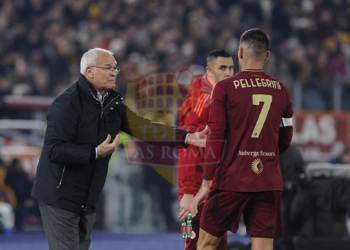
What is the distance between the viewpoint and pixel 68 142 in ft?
18.4

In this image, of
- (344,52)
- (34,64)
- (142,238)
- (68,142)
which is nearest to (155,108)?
(142,238)

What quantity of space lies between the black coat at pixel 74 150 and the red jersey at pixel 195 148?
87cm

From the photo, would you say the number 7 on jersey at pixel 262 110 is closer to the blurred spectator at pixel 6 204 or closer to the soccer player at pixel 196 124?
the soccer player at pixel 196 124

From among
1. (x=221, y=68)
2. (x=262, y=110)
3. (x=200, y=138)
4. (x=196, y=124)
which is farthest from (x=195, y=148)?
(x=262, y=110)

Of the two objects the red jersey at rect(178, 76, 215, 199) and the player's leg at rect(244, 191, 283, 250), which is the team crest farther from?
the red jersey at rect(178, 76, 215, 199)

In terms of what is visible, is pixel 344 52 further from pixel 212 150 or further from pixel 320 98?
pixel 212 150

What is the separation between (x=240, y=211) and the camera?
18.4 feet

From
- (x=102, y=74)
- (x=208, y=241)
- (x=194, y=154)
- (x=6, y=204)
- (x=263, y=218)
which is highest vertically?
(x=102, y=74)

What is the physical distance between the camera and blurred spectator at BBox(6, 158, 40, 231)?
520 inches

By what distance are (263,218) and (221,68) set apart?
1.66m

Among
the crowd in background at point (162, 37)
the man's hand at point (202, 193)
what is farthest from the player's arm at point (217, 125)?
the crowd in background at point (162, 37)

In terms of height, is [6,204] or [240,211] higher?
[240,211]

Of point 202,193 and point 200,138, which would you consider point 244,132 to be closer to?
point 202,193

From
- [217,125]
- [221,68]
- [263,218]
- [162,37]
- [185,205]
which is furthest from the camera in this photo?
[162,37]
